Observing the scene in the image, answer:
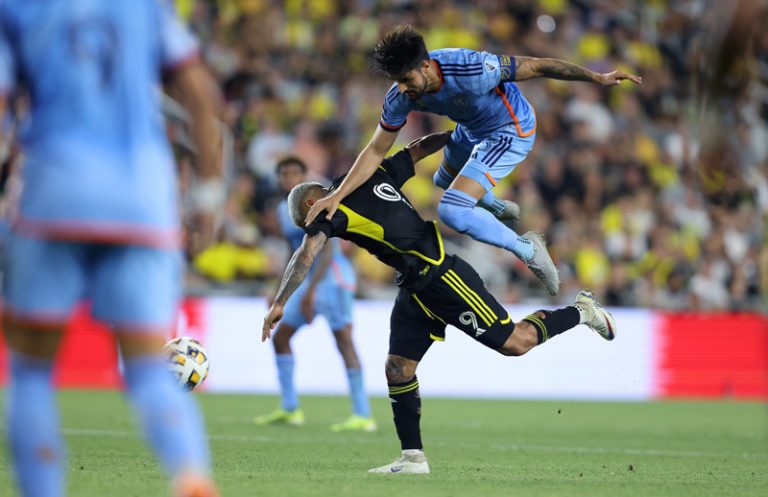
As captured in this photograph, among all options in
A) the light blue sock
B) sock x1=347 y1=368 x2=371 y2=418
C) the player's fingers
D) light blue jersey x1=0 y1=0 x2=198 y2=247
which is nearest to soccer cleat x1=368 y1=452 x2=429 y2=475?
the player's fingers

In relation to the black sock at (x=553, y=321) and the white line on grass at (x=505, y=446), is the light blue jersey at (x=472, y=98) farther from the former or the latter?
the white line on grass at (x=505, y=446)

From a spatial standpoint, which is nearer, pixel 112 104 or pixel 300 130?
pixel 112 104

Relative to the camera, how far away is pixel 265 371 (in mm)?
17359

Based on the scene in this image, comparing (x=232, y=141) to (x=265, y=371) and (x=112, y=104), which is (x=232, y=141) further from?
(x=112, y=104)

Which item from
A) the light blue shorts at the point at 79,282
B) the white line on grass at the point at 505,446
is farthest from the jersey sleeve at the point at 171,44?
the white line on grass at the point at 505,446

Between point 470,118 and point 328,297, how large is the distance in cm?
418

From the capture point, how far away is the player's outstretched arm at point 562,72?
7740 mm

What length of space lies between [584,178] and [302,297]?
9.97 m

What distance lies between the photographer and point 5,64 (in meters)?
3.82

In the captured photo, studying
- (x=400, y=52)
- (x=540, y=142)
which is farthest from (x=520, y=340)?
(x=540, y=142)

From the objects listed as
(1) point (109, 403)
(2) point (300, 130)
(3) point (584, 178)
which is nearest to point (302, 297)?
(1) point (109, 403)

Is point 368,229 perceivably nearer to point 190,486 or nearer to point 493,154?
point 493,154

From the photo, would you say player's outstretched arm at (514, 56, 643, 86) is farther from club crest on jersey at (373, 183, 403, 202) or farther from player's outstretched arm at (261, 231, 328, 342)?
player's outstretched arm at (261, 231, 328, 342)

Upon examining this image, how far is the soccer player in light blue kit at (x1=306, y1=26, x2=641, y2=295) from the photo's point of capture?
7746 mm
